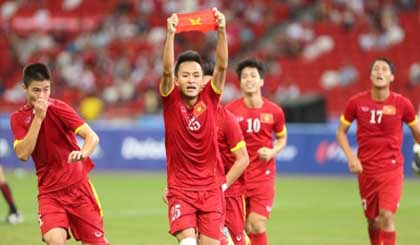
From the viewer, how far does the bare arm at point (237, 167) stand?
1016cm

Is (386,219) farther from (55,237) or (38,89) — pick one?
(38,89)

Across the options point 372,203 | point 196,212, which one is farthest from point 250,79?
point 196,212

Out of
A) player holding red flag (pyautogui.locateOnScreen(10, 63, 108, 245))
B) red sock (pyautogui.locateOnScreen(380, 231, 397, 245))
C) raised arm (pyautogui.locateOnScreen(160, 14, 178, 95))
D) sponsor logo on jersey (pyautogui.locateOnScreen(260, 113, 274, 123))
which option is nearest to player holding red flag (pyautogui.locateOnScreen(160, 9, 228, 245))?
raised arm (pyautogui.locateOnScreen(160, 14, 178, 95))

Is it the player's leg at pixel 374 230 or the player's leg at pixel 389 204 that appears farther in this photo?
the player's leg at pixel 374 230

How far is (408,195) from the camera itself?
20375 millimetres

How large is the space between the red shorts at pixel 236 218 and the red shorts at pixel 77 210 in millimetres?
1512

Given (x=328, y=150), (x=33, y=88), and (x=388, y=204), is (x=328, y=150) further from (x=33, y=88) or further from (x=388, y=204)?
(x=33, y=88)

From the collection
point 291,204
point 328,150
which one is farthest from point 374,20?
point 291,204

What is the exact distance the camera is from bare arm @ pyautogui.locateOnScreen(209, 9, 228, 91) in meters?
9.19

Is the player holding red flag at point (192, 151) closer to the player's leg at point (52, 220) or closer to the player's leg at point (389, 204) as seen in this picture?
the player's leg at point (52, 220)

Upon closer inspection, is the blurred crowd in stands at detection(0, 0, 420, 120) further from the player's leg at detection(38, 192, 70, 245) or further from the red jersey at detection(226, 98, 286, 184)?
the player's leg at detection(38, 192, 70, 245)

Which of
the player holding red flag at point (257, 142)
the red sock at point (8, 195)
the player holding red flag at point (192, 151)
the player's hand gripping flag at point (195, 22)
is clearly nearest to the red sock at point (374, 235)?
the player holding red flag at point (257, 142)

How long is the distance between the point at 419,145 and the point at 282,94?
668 inches

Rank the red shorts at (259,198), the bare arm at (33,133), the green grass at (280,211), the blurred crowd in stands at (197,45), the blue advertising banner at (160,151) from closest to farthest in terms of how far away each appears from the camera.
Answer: the bare arm at (33,133), the red shorts at (259,198), the green grass at (280,211), the blue advertising banner at (160,151), the blurred crowd in stands at (197,45)
